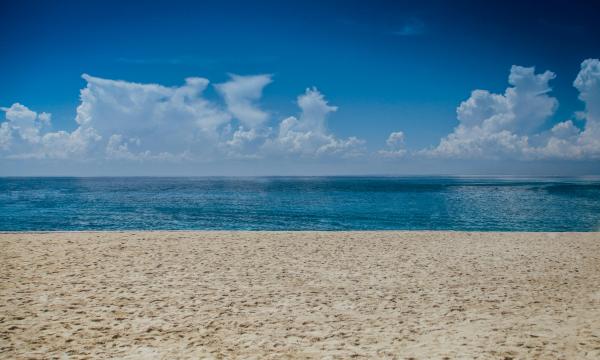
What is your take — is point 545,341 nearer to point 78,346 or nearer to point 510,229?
point 78,346

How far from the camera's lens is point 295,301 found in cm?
1002

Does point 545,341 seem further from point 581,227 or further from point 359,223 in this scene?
point 581,227

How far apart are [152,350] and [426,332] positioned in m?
5.60

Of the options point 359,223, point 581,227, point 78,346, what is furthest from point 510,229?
point 78,346

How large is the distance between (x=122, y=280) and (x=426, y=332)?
9.06 meters

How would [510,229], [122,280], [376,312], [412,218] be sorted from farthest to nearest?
[412,218], [510,229], [122,280], [376,312]

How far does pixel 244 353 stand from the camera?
23.1 feet

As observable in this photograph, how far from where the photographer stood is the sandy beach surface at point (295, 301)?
730 cm

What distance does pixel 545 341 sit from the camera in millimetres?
7500

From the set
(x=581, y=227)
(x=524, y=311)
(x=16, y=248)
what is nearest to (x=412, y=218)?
(x=581, y=227)

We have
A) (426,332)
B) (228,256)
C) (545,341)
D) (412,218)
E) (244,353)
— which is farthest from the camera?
(412,218)

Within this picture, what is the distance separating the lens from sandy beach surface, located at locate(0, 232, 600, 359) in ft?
24.0

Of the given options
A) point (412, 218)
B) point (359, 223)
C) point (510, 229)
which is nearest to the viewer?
point (510, 229)

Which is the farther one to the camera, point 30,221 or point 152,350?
point 30,221
